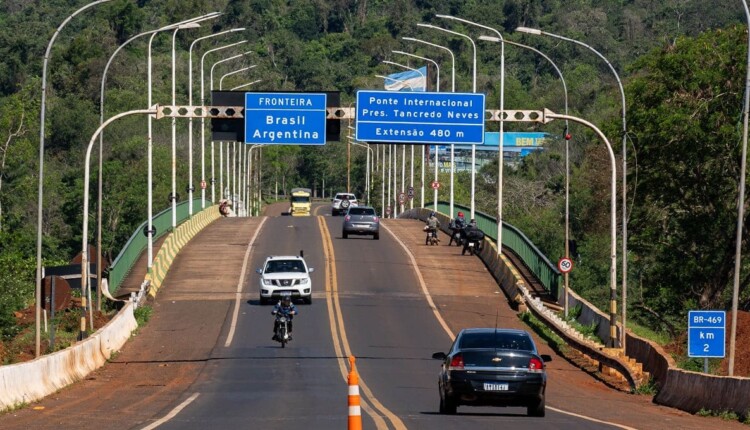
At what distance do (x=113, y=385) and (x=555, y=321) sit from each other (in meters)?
16.6

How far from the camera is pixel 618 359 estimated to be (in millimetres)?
33688

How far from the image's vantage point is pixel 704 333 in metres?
27.2

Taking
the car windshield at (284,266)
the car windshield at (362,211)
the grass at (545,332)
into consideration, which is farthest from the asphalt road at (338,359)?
the grass at (545,332)

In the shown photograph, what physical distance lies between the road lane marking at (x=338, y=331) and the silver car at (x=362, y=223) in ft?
3.90

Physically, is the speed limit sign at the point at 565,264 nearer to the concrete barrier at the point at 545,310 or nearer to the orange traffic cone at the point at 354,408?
the concrete barrier at the point at 545,310

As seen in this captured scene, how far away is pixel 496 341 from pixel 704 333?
614 cm

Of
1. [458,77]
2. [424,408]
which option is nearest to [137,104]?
[458,77]

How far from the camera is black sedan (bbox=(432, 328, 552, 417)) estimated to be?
2197cm

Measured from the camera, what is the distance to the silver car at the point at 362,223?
225 ft

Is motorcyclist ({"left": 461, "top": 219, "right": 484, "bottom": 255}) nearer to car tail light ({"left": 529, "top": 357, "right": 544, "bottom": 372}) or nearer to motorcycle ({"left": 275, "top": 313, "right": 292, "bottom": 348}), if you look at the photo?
motorcycle ({"left": 275, "top": 313, "right": 292, "bottom": 348})

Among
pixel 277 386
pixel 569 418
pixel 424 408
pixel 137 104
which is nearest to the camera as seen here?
pixel 569 418

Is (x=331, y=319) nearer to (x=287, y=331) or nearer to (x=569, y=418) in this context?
(x=287, y=331)

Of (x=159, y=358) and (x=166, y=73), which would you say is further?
(x=166, y=73)

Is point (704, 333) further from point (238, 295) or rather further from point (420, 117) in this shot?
point (238, 295)
